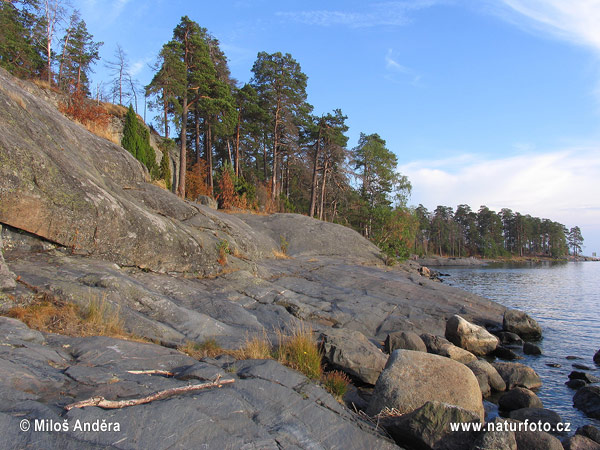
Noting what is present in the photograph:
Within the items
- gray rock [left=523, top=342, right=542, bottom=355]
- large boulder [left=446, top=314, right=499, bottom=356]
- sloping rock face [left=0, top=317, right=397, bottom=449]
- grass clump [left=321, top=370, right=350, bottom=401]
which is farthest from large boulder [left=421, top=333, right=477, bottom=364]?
sloping rock face [left=0, top=317, right=397, bottom=449]

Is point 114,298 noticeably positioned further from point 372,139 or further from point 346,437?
point 372,139

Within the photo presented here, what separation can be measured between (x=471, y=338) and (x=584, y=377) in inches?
110

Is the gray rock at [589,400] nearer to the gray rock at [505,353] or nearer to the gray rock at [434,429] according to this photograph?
the gray rock at [505,353]

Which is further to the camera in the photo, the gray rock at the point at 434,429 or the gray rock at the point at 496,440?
the gray rock at the point at 434,429

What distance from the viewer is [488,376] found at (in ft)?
27.4

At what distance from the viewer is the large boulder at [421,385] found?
215 inches

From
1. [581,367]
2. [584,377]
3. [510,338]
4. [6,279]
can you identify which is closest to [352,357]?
[6,279]

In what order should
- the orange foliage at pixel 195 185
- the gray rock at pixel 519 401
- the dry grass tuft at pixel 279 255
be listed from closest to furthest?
the gray rock at pixel 519 401
the dry grass tuft at pixel 279 255
the orange foliage at pixel 195 185

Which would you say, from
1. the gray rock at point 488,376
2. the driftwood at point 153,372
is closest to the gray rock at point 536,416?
the gray rock at point 488,376

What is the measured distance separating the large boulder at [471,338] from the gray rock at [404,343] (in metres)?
3.03

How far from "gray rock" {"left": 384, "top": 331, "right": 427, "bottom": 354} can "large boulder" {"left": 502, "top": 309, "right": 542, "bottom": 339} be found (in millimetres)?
6478

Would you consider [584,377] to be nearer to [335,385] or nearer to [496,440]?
[496,440]

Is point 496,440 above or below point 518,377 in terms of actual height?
above

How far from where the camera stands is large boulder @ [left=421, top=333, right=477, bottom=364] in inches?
350
